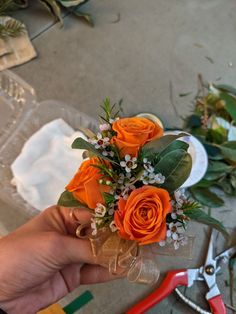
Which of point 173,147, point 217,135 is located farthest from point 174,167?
point 217,135

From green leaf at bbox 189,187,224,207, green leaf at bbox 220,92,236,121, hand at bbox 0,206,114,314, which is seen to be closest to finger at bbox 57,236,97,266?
hand at bbox 0,206,114,314

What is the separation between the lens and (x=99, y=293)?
634mm

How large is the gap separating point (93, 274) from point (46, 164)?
22 centimetres

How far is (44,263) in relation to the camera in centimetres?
50

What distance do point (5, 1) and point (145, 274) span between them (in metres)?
0.64

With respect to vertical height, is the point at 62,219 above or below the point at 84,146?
below

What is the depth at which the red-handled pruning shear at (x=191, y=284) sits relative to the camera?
600 mm

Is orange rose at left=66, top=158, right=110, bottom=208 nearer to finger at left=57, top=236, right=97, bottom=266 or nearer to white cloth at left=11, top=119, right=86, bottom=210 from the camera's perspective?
finger at left=57, top=236, right=97, bottom=266

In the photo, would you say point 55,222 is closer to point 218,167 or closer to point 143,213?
point 143,213

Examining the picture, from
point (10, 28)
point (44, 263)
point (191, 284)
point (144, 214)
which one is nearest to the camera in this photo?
point (144, 214)

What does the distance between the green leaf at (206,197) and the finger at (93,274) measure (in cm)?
21

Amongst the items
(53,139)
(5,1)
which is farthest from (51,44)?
(53,139)

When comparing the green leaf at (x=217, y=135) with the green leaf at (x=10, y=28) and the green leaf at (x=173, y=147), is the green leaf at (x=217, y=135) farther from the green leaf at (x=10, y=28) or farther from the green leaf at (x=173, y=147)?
the green leaf at (x=10, y=28)

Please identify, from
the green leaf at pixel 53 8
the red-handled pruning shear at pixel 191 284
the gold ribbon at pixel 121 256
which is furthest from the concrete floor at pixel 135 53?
the gold ribbon at pixel 121 256
